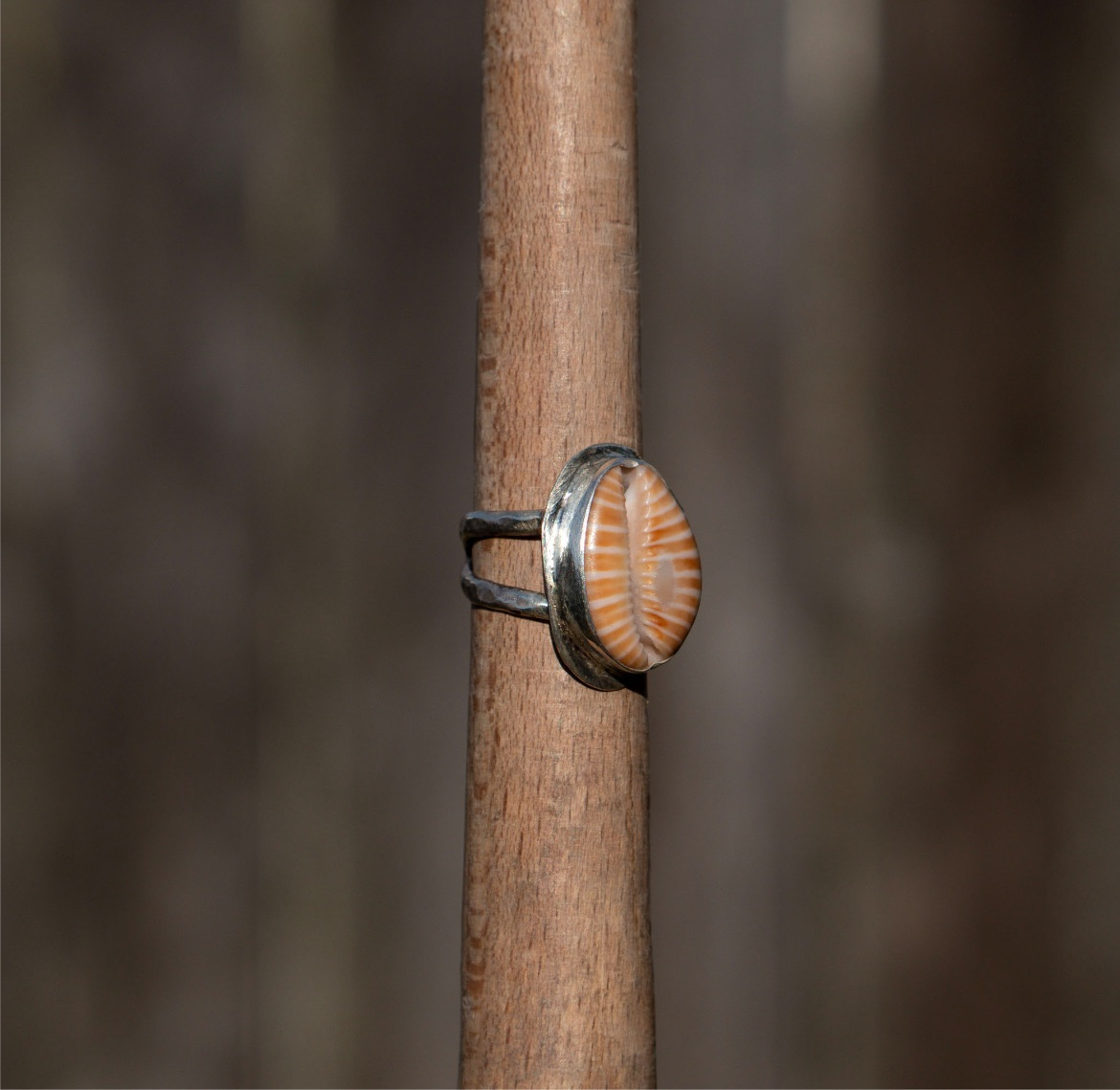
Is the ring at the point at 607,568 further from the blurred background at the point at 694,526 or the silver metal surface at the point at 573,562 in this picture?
the blurred background at the point at 694,526

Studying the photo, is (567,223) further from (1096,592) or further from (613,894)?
(1096,592)

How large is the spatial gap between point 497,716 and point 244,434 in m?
0.48

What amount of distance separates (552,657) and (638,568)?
0.04 metres

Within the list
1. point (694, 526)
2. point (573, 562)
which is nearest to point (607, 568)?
point (573, 562)

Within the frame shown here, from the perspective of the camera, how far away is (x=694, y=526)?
876mm

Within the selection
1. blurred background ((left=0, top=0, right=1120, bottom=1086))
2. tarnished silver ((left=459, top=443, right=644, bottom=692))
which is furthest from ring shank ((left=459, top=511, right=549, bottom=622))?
blurred background ((left=0, top=0, right=1120, bottom=1086))

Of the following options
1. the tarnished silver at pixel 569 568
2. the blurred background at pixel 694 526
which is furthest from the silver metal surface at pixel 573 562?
the blurred background at pixel 694 526

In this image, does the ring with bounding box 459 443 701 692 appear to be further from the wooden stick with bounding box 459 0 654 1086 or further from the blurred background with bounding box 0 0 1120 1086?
the blurred background with bounding box 0 0 1120 1086

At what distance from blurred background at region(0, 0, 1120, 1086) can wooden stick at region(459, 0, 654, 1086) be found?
445mm

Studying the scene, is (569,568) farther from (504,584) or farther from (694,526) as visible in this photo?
(694,526)

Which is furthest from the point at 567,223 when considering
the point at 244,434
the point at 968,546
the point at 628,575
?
the point at 968,546

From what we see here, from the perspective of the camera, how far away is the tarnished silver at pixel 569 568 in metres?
0.34

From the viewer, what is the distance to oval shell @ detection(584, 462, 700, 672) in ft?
1.12

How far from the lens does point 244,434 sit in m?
0.79
